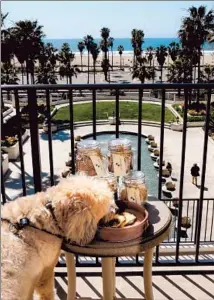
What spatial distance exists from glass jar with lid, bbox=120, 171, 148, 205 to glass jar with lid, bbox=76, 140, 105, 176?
0.15 metres

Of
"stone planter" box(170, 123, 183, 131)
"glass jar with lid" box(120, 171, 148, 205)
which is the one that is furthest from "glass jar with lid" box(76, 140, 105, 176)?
"stone planter" box(170, 123, 183, 131)

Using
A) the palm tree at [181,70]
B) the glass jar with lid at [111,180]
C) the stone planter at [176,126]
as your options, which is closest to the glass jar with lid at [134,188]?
the glass jar with lid at [111,180]

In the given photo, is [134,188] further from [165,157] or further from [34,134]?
[165,157]

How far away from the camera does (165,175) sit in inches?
688

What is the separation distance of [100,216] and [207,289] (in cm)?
125

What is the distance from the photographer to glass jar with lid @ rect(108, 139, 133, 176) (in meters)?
2.09

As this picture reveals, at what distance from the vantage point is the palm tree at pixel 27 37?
99.0 feet

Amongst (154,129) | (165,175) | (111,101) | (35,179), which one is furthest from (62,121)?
(35,179)

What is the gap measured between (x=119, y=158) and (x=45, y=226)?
1.91 ft

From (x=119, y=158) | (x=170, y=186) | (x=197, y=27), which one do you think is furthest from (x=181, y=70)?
(x=119, y=158)

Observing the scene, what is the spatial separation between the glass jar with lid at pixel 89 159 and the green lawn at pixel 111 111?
86.3 ft

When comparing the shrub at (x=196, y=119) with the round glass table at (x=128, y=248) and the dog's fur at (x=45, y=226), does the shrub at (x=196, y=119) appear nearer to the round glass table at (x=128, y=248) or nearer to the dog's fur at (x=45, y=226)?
the round glass table at (x=128, y=248)

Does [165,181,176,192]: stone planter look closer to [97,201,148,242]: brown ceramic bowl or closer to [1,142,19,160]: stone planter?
[1,142,19,160]: stone planter

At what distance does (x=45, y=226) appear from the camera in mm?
1697
